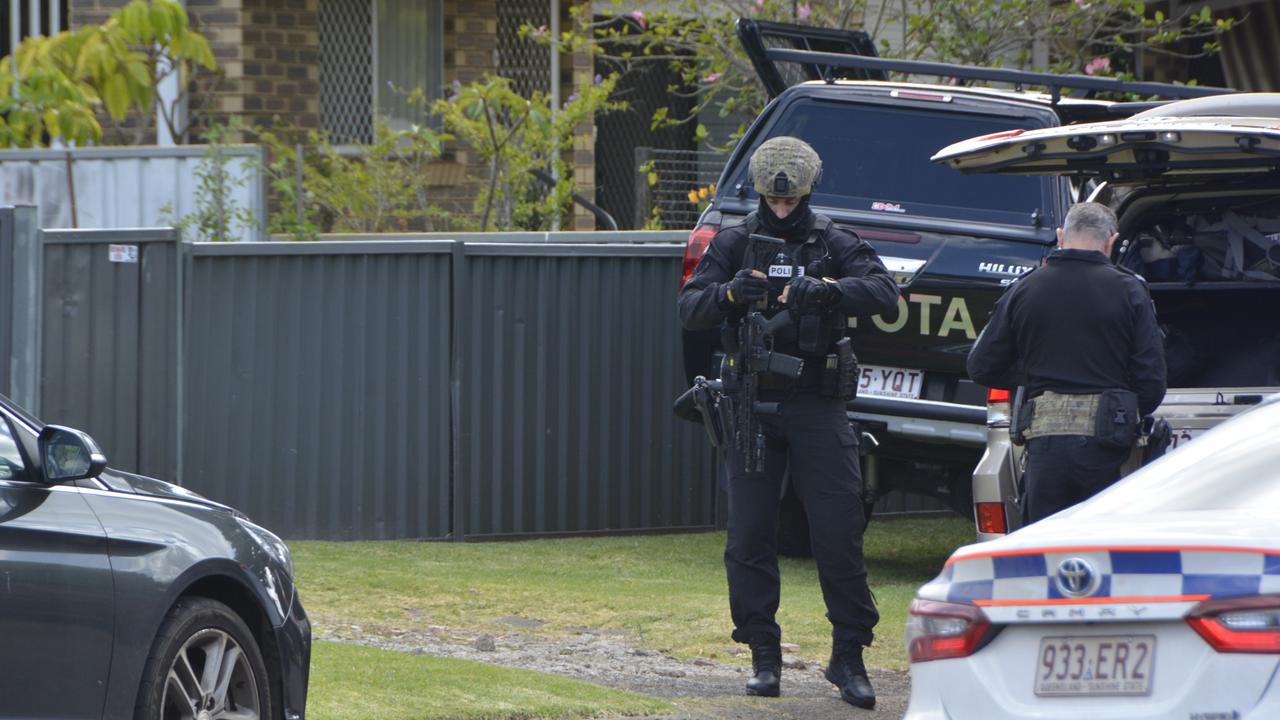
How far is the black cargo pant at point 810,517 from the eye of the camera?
730 cm

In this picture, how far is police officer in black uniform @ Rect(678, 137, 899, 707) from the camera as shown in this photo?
23.8ft

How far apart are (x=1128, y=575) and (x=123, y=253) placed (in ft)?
26.2

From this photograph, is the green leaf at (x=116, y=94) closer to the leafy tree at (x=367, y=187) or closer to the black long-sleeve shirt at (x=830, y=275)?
the leafy tree at (x=367, y=187)

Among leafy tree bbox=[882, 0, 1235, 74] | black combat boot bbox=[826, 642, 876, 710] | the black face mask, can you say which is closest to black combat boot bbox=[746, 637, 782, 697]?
black combat boot bbox=[826, 642, 876, 710]

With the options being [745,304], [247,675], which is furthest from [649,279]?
[247,675]

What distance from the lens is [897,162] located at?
9711 mm

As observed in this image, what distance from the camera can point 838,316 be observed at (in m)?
7.30

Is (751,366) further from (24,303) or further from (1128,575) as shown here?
(24,303)

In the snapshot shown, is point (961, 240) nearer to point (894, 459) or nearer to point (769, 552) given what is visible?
point (894, 459)

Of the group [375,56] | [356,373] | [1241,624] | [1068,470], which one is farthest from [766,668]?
[375,56]

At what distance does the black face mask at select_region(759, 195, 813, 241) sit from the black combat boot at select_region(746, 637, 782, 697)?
149 centimetres

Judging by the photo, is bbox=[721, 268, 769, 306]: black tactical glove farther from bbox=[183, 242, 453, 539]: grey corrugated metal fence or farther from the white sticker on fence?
the white sticker on fence

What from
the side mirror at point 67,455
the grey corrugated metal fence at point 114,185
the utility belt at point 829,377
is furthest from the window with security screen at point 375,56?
the side mirror at point 67,455

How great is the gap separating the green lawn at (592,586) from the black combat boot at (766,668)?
40.6 inches
